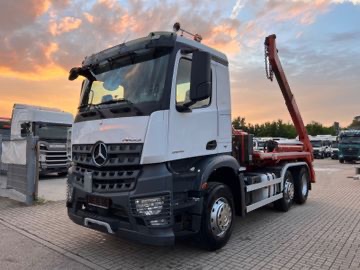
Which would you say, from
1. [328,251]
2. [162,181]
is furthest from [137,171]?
[328,251]

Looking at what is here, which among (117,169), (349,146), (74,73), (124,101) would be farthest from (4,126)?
(349,146)

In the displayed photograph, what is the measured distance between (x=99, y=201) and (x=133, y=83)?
5.43ft

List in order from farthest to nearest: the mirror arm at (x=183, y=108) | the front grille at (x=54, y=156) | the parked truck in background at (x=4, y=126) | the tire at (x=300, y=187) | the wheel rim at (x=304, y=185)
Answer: the parked truck in background at (x=4, y=126) → the front grille at (x=54, y=156) → the wheel rim at (x=304, y=185) → the tire at (x=300, y=187) → the mirror arm at (x=183, y=108)

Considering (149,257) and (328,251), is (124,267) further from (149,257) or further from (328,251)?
(328,251)

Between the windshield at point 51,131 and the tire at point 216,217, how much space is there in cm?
1135

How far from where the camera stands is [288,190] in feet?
27.4

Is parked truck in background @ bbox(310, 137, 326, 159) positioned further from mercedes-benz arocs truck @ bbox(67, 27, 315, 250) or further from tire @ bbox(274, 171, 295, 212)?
mercedes-benz arocs truck @ bbox(67, 27, 315, 250)

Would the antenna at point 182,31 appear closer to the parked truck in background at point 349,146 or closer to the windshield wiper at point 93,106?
the windshield wiper at point 93,106

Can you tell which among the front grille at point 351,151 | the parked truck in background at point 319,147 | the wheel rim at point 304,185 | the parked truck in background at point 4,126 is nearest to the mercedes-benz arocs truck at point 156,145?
the wheel rim at point 304,185

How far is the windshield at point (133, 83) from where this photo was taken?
4.48 m

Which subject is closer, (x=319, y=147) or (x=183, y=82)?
(x=183, y=82)

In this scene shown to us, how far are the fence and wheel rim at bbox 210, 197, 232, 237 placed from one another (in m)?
5.49

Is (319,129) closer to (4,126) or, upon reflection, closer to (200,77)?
(4,126)

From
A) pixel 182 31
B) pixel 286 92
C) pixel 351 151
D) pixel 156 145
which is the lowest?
pixel 351 151
